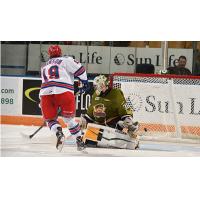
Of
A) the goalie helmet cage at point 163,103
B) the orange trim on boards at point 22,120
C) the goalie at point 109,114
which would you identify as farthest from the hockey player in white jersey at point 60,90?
the orange trim on boards at point 22,120

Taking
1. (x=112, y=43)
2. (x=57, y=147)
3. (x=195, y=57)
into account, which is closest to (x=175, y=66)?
(x=195, y=57)

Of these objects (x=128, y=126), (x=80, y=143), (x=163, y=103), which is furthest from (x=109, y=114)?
(x=163, y=103)

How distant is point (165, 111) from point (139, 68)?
0.72m

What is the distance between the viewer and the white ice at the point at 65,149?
6.36 metres

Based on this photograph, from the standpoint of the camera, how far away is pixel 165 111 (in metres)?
7.55

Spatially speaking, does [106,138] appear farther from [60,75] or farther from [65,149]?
[60,75]

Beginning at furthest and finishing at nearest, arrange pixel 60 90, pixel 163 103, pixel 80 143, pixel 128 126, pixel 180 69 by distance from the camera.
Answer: pixel 180 69 → pixel 163 103 → pixel 128 126 → pixel 80 143 → pixel 60 90

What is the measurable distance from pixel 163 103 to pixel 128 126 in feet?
3.16

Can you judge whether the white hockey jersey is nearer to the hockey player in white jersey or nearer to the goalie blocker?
the hockey player in white jersey

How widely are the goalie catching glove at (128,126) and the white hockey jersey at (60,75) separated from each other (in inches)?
25.0

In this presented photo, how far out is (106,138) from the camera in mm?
6691

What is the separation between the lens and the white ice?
6.36m

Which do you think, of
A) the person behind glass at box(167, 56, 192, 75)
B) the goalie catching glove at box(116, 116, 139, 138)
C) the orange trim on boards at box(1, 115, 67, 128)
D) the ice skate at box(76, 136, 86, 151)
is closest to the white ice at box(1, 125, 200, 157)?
the ice skate at box(76, 136, 86, 151)
